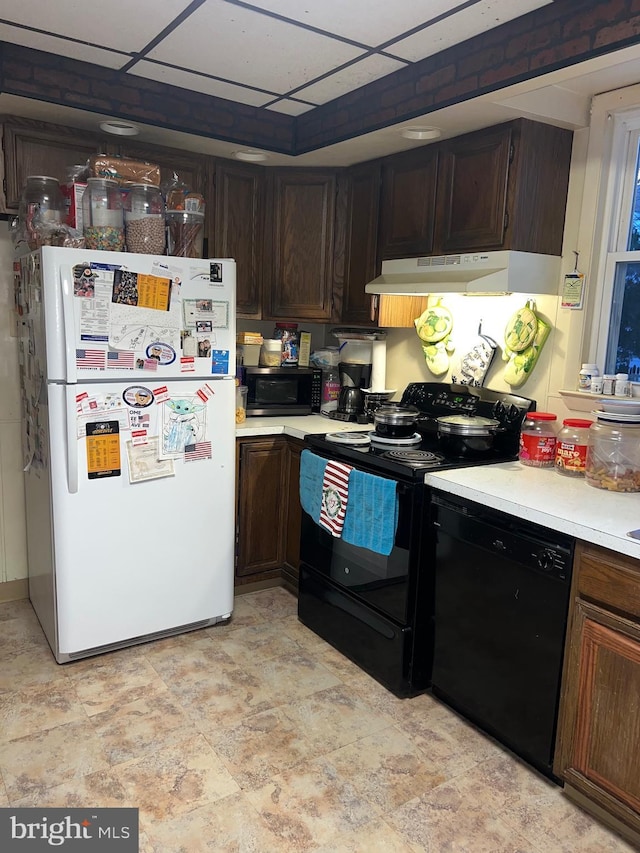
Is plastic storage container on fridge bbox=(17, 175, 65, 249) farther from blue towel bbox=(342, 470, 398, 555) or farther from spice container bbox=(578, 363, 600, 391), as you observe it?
spice container bbox=(578, 363, 600, 391)

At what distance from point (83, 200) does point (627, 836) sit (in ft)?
9.26

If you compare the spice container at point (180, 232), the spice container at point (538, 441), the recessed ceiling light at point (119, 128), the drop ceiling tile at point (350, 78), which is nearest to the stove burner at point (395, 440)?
the spice container at point (538, 441)

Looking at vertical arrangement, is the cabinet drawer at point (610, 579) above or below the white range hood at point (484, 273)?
below

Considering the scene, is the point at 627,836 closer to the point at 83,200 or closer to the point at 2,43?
the point at 83,200

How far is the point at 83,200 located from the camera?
2.54 metres

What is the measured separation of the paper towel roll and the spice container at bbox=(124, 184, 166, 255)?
4.20 ft

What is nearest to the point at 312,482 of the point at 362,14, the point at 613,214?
the point at 613,214

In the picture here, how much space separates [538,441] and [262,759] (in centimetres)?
Answer: 151

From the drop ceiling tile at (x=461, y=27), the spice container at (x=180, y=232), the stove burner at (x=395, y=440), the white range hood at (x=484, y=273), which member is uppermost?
the drop ceiling tile at (x=461, y=27)

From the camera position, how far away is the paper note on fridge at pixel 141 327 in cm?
246

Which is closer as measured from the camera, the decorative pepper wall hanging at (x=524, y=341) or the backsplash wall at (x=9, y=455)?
the decorative pepper wall hanging at (x=524, y=341)

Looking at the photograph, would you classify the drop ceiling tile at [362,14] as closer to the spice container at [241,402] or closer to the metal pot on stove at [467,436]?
the metal pot on stove at [467,436]

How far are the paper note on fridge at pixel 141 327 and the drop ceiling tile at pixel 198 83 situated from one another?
90 cm

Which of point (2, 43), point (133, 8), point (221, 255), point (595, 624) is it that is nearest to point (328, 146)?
point (221, 255)
